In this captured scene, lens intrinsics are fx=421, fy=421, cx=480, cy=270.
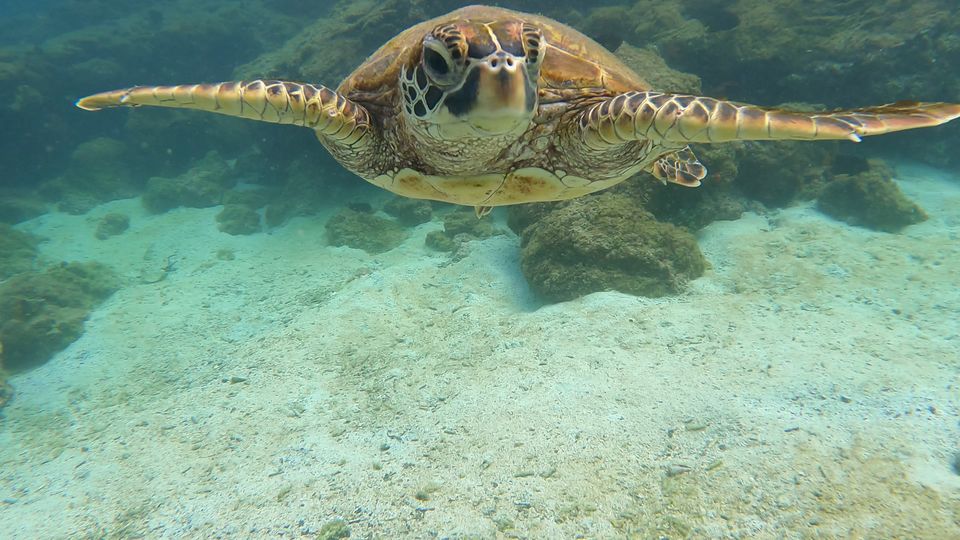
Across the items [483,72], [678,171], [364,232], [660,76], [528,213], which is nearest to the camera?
[483,72]

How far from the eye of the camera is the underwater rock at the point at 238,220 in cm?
1191

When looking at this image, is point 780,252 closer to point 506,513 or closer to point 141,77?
point 506,513

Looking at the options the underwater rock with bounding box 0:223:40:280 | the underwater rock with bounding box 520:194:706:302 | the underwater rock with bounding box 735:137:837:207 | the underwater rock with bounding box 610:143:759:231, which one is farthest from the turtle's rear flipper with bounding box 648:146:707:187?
the underwater rock with bounding box 0:223:40:280

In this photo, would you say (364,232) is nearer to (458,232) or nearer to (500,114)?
(458,232)

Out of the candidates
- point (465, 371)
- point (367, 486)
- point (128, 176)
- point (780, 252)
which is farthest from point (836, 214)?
point (128, 176)

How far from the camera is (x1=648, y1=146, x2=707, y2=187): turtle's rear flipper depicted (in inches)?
197

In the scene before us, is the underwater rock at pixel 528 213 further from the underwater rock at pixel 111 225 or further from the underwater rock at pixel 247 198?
the underwater rock at pixel 111 225

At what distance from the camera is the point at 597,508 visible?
2.73 m

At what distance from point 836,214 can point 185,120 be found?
2098cm

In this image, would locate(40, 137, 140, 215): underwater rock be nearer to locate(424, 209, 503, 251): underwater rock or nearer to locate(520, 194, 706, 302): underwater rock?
locate(424, 209, 503, 251): underwater rock

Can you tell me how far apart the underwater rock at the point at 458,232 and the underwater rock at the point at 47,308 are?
7.27 m

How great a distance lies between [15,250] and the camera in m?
12.5

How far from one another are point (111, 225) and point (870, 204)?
763 inches

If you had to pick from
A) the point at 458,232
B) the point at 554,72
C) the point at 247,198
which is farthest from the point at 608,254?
the point at 247,198
